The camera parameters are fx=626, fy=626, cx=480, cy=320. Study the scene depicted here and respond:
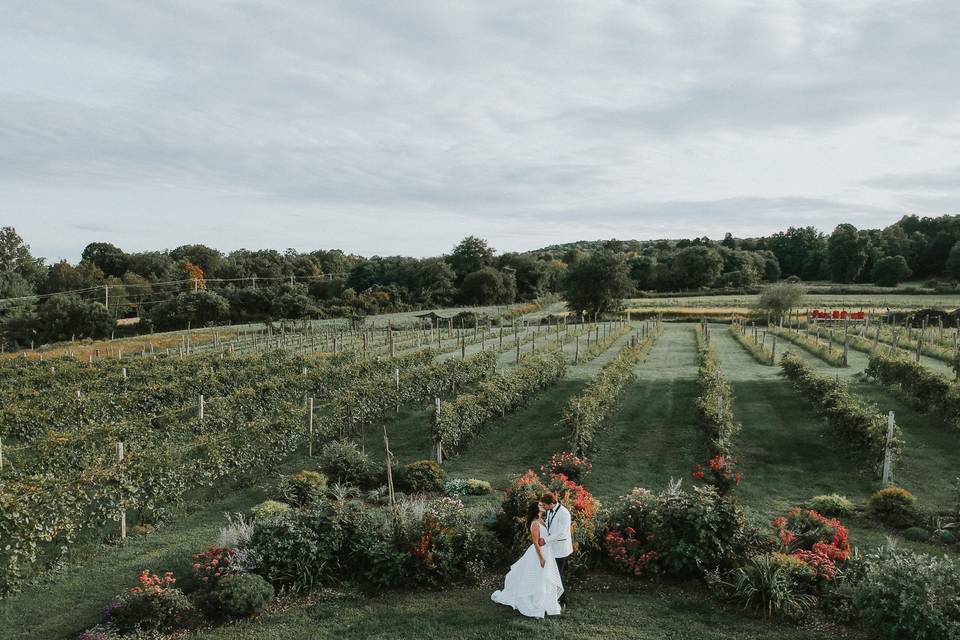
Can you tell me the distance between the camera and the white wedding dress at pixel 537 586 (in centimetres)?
805

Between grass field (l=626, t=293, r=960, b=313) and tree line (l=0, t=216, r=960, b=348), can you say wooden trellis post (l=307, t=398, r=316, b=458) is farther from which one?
grass field (l=626, t=293, r=960, b=313)

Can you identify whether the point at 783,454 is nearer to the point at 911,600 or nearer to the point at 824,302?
the point at 911,600

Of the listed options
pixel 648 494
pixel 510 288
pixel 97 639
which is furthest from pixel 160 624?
pixel 510 288

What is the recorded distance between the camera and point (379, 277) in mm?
88812

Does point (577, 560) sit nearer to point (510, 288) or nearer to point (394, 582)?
point (394, 582)

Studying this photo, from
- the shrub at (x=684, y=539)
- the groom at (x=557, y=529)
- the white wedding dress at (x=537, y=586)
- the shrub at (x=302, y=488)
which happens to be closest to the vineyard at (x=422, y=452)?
the shrub at (x=684, y=539)

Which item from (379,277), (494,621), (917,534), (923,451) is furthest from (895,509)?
(379,277)

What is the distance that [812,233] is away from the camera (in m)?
119

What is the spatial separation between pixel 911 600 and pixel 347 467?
1139 cm

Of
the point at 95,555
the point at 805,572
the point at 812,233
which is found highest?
the point at 812,233

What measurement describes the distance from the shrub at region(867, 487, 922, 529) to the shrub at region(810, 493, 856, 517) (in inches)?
14.2

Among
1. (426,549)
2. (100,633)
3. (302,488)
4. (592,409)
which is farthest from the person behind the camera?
(592,409)

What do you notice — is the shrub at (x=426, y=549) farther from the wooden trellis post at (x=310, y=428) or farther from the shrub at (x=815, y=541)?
the wooden trellis post at (x=310, y=428)

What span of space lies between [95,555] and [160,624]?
12.7 feet
